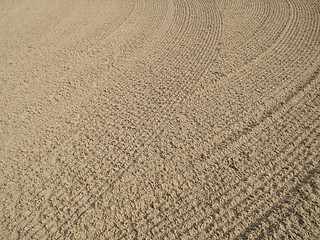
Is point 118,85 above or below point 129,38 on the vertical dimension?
below

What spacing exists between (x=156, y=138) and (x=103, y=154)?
25.9 inches

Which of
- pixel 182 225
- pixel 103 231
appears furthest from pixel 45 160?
pixel 182 225

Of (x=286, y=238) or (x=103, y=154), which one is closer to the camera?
(x=286, y=238)

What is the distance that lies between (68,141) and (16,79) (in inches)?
72.5

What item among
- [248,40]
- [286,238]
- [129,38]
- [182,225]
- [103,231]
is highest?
[248,40]

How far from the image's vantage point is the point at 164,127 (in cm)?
315

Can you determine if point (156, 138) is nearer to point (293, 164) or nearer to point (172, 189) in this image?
point (172, 189)

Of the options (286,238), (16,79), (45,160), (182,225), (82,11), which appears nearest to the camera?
(286,238)

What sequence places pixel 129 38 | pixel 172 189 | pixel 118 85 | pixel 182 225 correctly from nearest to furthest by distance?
pixel 182 225, pixel 172 189, pixel 118 85, pixel 129 38

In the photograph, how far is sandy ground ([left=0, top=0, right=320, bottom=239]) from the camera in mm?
2373

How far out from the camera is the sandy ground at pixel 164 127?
237cm

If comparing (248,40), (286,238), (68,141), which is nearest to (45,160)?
(68,141)

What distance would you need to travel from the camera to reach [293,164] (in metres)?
2.66

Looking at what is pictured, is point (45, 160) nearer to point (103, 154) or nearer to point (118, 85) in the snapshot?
point (103, 154)
